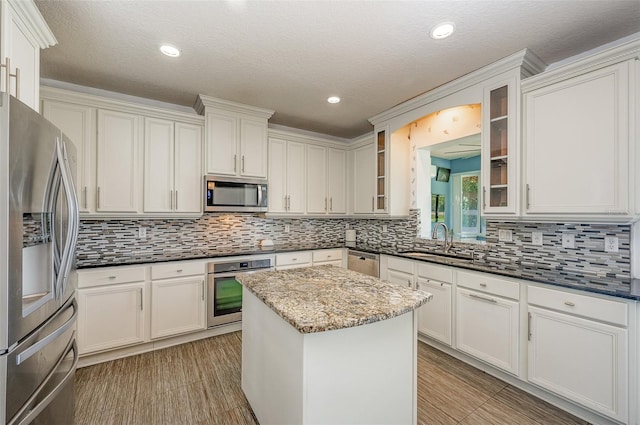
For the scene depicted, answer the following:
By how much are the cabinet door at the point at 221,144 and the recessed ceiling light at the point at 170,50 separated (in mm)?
930

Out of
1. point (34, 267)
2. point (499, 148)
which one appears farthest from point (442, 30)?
point (34, 267)

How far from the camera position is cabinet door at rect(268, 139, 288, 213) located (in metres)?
3.77

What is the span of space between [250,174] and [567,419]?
354cm

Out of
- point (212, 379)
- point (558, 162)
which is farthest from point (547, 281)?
point (212, 379)

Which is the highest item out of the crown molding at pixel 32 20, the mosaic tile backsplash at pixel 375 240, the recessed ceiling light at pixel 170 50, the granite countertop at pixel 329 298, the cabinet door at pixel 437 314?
the recessed ceiling light at pixel 170 50

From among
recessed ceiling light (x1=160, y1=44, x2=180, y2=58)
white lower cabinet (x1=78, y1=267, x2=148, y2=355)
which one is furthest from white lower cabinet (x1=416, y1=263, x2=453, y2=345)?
recessed ceiling light (x1=160, y1=44, x2=180, y2=58)

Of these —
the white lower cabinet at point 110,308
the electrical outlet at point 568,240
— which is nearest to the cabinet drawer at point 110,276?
the white lower cabinet at point 110,308

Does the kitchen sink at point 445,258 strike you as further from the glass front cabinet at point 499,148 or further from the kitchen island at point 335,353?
the kitchen island at point 335,353

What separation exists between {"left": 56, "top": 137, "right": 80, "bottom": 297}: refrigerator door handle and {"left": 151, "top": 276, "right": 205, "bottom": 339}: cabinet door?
1386 mm

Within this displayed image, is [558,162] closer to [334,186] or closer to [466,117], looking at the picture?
[466,117]

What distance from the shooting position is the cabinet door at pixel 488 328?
86.7 inches

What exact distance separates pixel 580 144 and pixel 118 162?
4.00 meters

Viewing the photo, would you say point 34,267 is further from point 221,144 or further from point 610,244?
point 610,244

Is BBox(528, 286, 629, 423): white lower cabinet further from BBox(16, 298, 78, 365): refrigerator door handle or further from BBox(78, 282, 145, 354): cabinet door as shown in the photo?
BBox(78, 282, 145, 354): cabinet door
